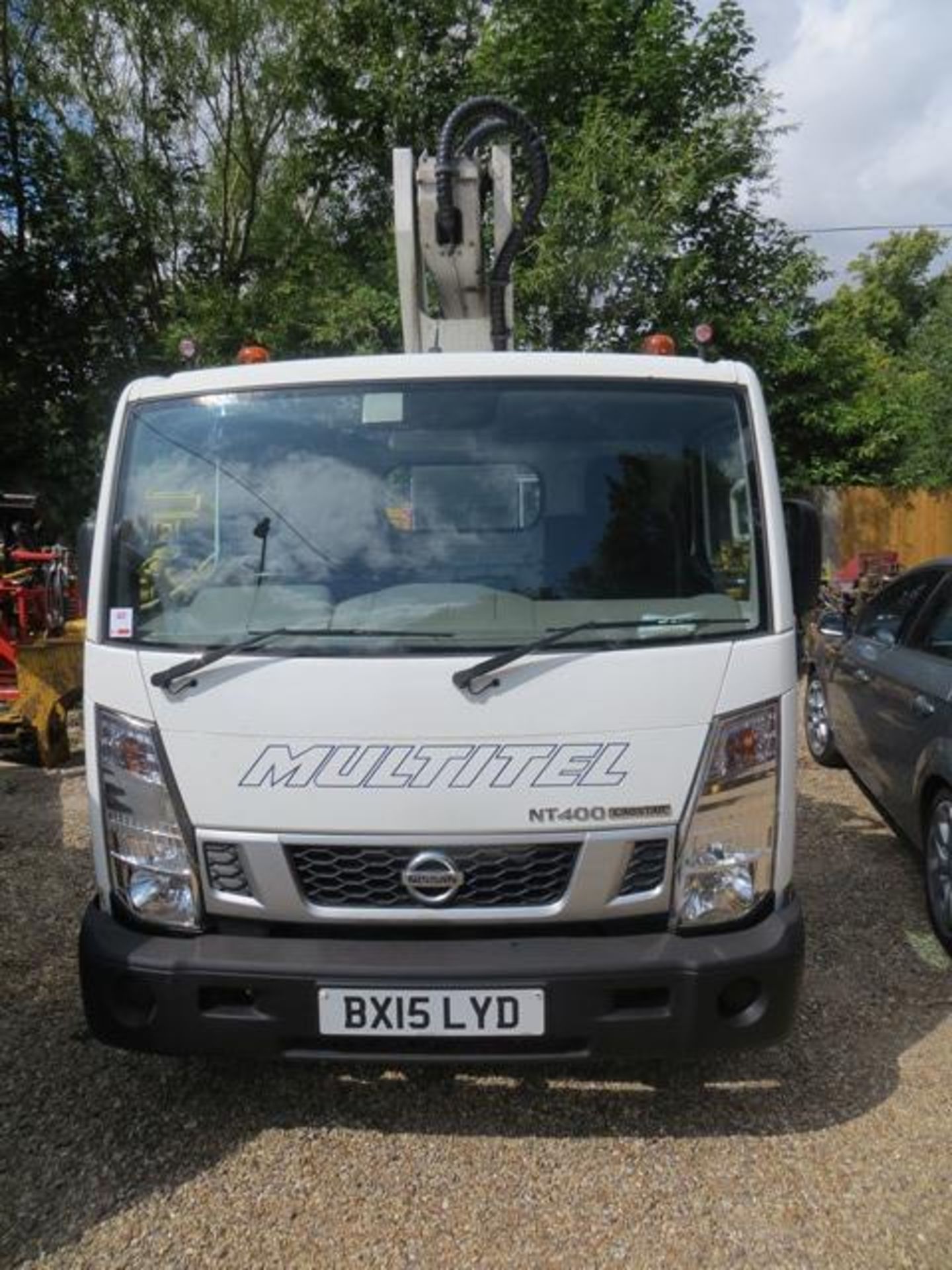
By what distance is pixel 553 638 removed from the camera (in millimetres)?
2654

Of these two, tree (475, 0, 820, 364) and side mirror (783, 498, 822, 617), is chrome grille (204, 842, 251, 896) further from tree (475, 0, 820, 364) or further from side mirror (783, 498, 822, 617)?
tree (475, 0, 820, 364)

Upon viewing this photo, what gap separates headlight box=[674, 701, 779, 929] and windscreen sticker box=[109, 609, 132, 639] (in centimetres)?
161

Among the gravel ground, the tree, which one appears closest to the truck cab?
the gravel ground

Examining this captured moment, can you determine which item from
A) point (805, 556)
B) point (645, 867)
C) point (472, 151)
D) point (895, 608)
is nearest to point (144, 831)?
point (645, 867)

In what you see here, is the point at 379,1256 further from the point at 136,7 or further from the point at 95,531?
the point at 136,7

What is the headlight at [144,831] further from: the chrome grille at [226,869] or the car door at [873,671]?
the car door at [873,671]

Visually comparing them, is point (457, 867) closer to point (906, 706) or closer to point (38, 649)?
point (906, 706)

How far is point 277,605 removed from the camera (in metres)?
2.81

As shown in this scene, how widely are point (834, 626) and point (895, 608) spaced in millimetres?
418

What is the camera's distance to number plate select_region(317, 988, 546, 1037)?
2.54 m

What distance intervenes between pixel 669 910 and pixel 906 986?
166cm

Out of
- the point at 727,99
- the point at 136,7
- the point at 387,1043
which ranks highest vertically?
the point at 136,7

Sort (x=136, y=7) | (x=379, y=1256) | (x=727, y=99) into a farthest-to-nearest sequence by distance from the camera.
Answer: (x=136, y=7), (x=727, y=99), (x=379, y=1256)

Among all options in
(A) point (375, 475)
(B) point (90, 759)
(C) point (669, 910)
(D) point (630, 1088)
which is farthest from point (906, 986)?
(B) point (90, 759)
